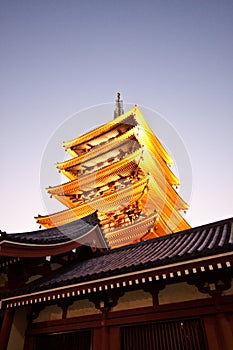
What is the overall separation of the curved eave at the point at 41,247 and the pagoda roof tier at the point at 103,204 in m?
7.25

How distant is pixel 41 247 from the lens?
27.1 ft

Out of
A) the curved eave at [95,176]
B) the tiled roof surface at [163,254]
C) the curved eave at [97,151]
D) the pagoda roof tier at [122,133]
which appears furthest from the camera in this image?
the pagoda roof tier at [122,133]

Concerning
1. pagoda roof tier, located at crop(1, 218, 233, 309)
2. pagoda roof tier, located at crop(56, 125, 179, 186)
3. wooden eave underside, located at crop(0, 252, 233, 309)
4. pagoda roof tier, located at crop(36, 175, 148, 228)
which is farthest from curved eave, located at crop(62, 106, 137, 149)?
wooden eave underside, located at crop(0, 252, 233, 309)

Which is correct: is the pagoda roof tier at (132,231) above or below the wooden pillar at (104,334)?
above

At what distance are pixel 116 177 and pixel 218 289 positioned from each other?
16070 millimetres

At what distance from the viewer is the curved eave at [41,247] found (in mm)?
7374

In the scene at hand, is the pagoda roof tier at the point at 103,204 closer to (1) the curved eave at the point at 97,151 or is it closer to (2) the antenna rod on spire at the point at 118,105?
(1) the curved eave at the point at 97,151

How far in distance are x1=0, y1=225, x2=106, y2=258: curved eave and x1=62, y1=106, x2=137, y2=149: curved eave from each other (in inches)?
549

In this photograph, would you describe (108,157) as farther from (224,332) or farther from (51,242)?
(224,332)

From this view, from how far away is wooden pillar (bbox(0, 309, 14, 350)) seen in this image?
265 inches

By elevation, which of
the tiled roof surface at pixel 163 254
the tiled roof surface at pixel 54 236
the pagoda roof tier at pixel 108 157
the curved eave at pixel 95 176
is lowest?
the tiled roof surface at pixel 163 254

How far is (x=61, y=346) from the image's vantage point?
7168 millimetres

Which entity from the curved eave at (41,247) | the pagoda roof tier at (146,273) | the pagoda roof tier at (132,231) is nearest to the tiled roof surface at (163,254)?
the pagoda roof tier at (146,273)

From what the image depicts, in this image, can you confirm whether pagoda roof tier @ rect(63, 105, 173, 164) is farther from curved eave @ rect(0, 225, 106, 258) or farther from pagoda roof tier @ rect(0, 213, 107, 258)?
curved eave @ rect(0, 225, 106, 258)
